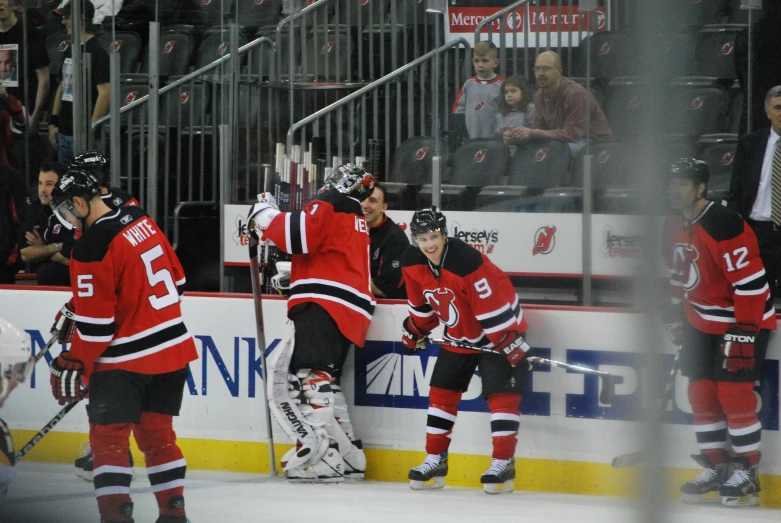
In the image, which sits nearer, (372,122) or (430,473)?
(430,473)

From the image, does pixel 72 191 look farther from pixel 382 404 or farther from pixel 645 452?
pixel 645 452

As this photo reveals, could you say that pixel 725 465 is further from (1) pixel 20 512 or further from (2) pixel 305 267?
(1) pixel 20 512

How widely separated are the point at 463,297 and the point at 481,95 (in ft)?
3.28

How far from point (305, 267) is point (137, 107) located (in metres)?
1.49

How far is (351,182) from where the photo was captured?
12.0 ft

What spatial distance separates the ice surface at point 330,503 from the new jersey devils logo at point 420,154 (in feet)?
4.26

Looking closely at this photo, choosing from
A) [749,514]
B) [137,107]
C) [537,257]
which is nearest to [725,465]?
[749,514]

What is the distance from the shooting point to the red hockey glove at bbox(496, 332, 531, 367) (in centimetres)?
338

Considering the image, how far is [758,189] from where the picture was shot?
3.73m

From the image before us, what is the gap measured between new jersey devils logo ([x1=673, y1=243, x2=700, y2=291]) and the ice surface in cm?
204

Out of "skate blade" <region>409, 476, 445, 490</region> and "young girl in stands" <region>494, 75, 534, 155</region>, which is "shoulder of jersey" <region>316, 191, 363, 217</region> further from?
"skate blade" <region>409, 476, 445, 490</region>

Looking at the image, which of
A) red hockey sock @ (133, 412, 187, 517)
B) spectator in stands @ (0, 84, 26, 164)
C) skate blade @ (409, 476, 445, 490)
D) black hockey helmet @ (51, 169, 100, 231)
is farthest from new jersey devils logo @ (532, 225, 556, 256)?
spectator in stands @ (0, 84, 26, 164)

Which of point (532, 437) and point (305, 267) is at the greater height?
point (305, 267)

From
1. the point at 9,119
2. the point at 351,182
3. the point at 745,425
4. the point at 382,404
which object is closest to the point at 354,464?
the point at 382,404
